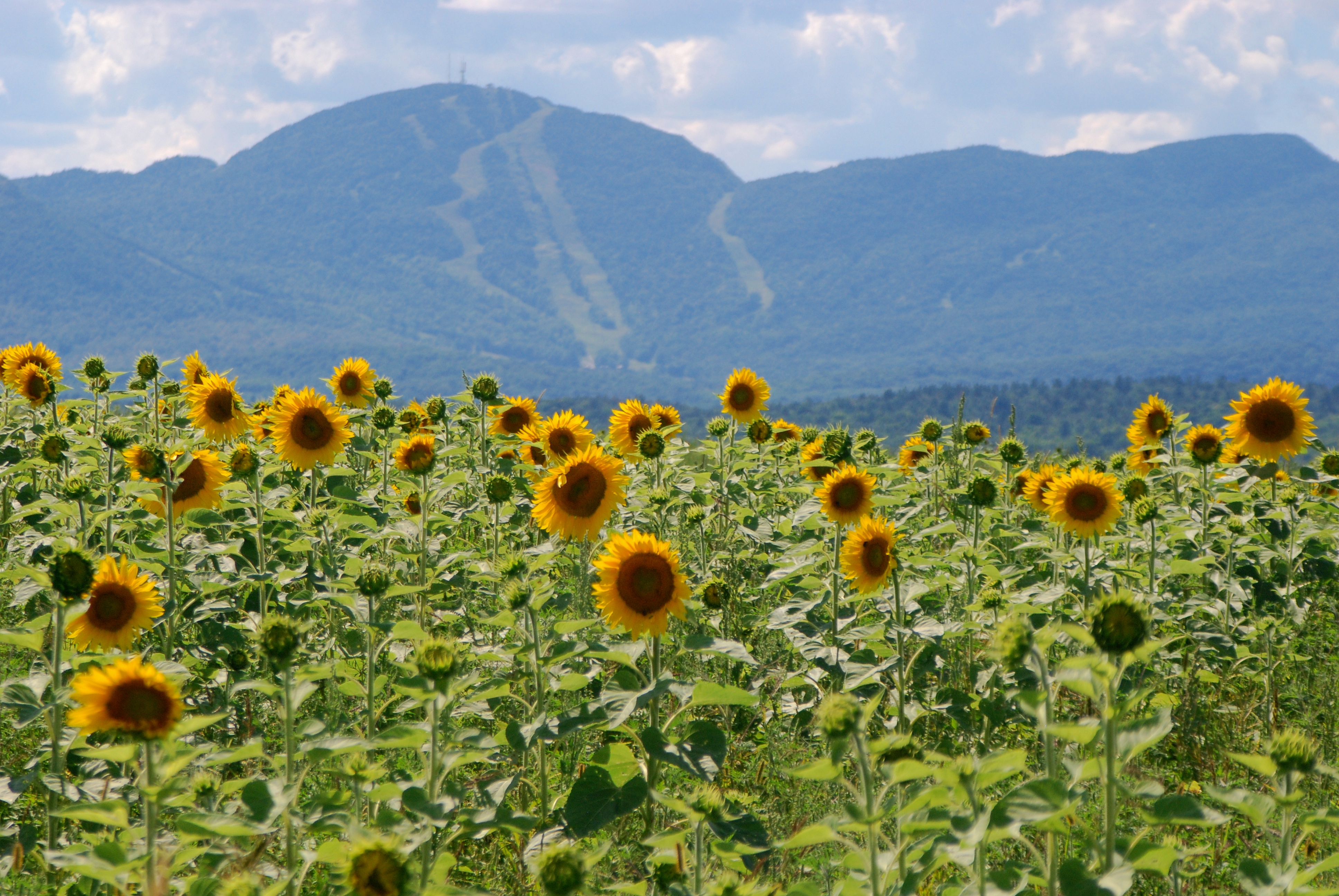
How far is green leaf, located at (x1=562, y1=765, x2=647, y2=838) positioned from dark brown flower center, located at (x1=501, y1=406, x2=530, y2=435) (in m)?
4.85

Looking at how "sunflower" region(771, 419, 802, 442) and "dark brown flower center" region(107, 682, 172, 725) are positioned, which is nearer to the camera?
"dark brown flower center" region(107, 682, 172, 725)

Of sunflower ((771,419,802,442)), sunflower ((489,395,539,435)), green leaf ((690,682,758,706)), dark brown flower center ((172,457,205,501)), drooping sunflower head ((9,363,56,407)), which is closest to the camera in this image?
green leaf ((690,682,758,706))

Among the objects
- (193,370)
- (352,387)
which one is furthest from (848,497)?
(193,370)

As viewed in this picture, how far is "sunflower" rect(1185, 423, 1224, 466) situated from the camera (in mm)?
6250

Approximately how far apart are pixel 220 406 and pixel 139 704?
4.18 meters

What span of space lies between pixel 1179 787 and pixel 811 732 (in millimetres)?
1664

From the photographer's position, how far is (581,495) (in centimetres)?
444

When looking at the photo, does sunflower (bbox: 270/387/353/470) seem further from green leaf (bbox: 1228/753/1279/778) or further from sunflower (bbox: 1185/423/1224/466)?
sunflower (bbox: 1185/423/1224/466)

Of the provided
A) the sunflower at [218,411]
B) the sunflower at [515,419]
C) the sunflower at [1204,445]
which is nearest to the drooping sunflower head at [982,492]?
the sunflower at [1204,445]

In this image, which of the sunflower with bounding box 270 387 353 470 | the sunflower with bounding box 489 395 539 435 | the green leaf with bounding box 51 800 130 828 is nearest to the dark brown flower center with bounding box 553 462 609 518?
the sunflower with bounding box 270 387 353 470

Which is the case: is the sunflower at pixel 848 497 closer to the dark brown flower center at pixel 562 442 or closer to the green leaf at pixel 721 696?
the green leaf at pixel 721 696

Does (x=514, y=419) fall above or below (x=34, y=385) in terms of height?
below

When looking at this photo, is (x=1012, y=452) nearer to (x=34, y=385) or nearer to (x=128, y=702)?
(x=128, y=702)

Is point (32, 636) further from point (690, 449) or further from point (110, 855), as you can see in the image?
point (690, 449)
